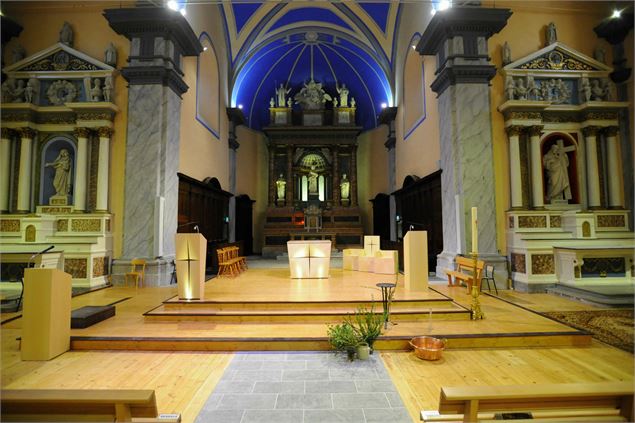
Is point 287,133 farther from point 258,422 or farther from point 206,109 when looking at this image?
point 258,422

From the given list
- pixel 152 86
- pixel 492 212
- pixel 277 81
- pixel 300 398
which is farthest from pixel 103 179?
pixel 277 81

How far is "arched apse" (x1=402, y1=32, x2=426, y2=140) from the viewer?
33.9 ft

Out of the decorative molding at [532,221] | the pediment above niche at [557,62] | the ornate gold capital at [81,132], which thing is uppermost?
the pediment above niche at [557,62]

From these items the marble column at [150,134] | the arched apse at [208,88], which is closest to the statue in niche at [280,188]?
the arched apse at [208,88]

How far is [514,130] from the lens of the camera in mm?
7520

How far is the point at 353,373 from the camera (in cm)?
321

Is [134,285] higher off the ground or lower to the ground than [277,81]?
lower

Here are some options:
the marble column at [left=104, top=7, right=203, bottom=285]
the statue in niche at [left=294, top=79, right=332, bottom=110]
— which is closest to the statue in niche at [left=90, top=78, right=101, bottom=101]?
the marble column at [left=104, top=7, right=203, bottom=285]

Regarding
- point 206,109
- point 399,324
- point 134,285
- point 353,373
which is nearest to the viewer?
point 353,373

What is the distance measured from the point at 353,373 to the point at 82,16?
1017 centimetres

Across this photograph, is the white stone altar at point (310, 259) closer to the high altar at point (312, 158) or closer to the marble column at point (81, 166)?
the marble column at point (81, 166)

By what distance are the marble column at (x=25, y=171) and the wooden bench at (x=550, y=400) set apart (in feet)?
31.7

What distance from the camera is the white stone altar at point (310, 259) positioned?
723 cm

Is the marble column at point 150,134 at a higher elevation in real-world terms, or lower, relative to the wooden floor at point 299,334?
higher
